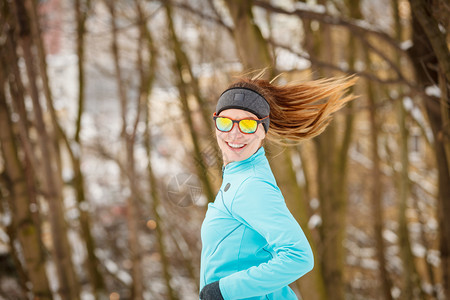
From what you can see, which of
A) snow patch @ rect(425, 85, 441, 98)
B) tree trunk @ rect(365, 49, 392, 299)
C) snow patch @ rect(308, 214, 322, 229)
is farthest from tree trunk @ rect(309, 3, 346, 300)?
snow patch @ rect(425, 85, 441, 98)

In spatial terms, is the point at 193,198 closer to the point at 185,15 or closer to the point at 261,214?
the point at 261,214

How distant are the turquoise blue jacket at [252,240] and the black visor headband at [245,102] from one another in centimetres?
14

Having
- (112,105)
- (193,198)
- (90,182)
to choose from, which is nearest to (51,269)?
(90,182)

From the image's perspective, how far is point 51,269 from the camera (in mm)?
8102

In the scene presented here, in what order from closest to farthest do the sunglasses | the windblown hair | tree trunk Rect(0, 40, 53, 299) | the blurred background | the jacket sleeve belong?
the jacket sleeve
the sunglasses
the windblown hair
the blurred background
tree trunk Rect(0, 40, 53, 299)

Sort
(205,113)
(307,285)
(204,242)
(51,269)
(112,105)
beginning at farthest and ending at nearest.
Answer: (112,105) < (51,269) < (205,113) < (307,285) < (204,242)

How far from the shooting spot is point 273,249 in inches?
49.4

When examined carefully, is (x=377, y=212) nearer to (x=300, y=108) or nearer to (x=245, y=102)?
(x=300, y=108)

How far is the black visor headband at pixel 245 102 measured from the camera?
1.35 meters

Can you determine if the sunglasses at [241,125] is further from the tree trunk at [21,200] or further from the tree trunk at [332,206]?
the tree trunk at [332,206]

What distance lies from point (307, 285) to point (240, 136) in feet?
6.19

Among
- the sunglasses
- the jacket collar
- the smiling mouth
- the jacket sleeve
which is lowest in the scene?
the jacket sleeve

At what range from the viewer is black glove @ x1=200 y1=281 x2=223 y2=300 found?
49.1 inches

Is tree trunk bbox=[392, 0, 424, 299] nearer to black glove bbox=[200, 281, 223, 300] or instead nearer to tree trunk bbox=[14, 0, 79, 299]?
tree trunk bbox=[14, 0, 79, 299]
